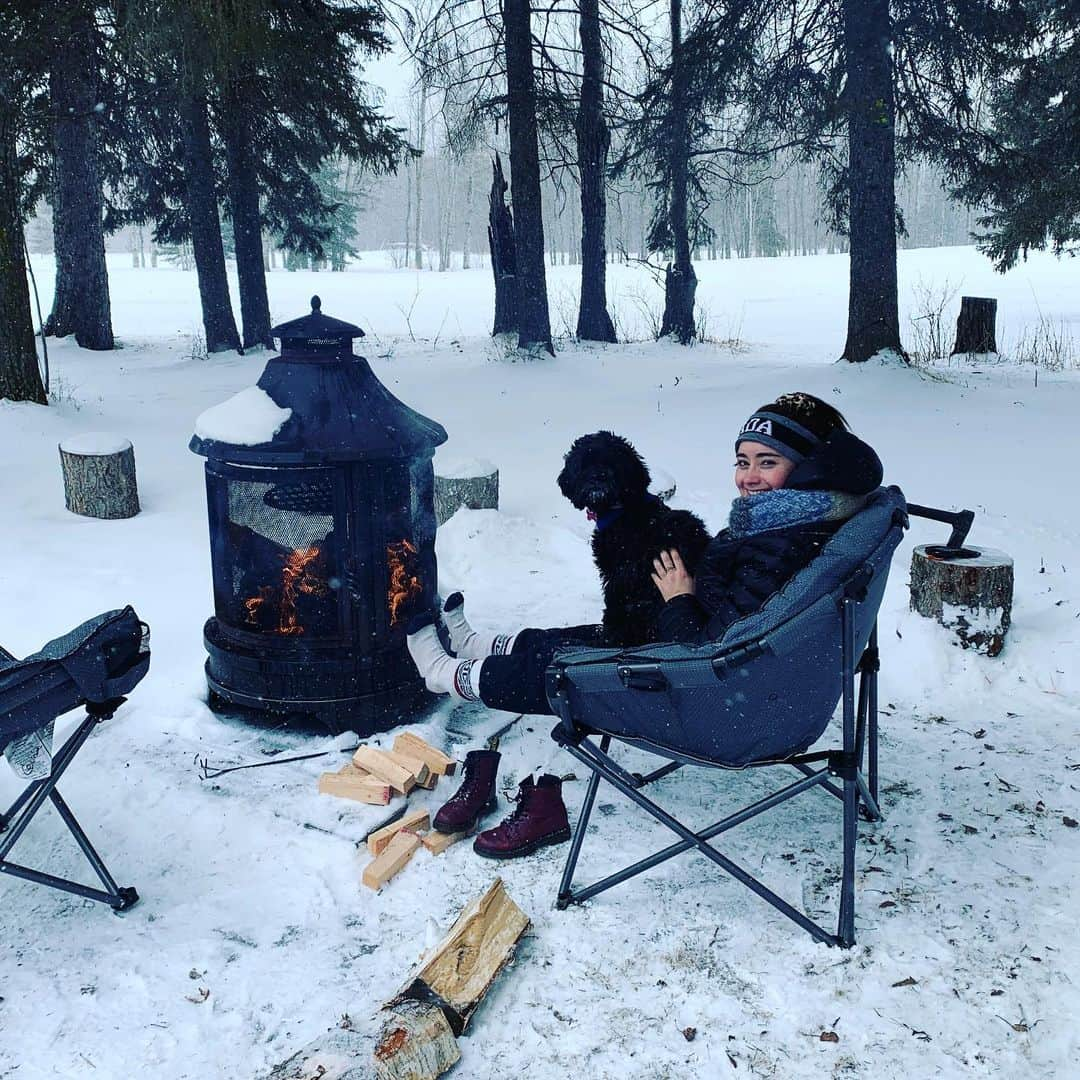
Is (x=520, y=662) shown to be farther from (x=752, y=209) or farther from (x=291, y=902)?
(x=752, y=209)

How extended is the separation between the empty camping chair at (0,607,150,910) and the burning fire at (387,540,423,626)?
3.72 ft

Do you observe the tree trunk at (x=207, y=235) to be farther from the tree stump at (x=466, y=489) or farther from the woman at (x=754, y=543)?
the woman at (x=754, y=543)

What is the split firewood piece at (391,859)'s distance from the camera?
3.10 m

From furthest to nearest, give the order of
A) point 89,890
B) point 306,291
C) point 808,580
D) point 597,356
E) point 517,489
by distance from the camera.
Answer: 1. point 306,291
2. point 597,356
3. point 517,489
4. point 89,890
5. point 808,580

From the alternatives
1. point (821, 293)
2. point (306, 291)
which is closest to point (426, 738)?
point (821, 293)

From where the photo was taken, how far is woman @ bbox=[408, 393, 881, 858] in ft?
9.55

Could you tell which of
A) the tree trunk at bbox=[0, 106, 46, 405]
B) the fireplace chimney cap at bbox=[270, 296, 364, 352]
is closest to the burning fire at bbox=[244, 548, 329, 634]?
the fireplace chimney cap at bbox=[270, 296, 364, 352]

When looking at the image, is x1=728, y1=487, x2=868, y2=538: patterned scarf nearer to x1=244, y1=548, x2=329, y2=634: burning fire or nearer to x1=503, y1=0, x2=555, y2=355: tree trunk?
Result: x1=244, y1=548, x2=329, y2=634: burning fire

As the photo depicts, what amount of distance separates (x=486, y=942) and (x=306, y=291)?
36.8 meters

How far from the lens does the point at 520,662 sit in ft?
11.6

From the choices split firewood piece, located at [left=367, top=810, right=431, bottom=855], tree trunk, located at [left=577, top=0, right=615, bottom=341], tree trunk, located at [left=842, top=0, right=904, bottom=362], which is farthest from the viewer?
tree trunk, located at [left=577, top=0, right=615, bottom=341]

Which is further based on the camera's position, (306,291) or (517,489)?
(306,291)

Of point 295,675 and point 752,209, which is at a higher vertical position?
point 752,209

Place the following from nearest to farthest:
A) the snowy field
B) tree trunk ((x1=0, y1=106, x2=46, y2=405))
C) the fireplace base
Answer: the snowy field
the fireplace base
tree trunk ((x1=0, y1=106, x2=46, y2=405))
